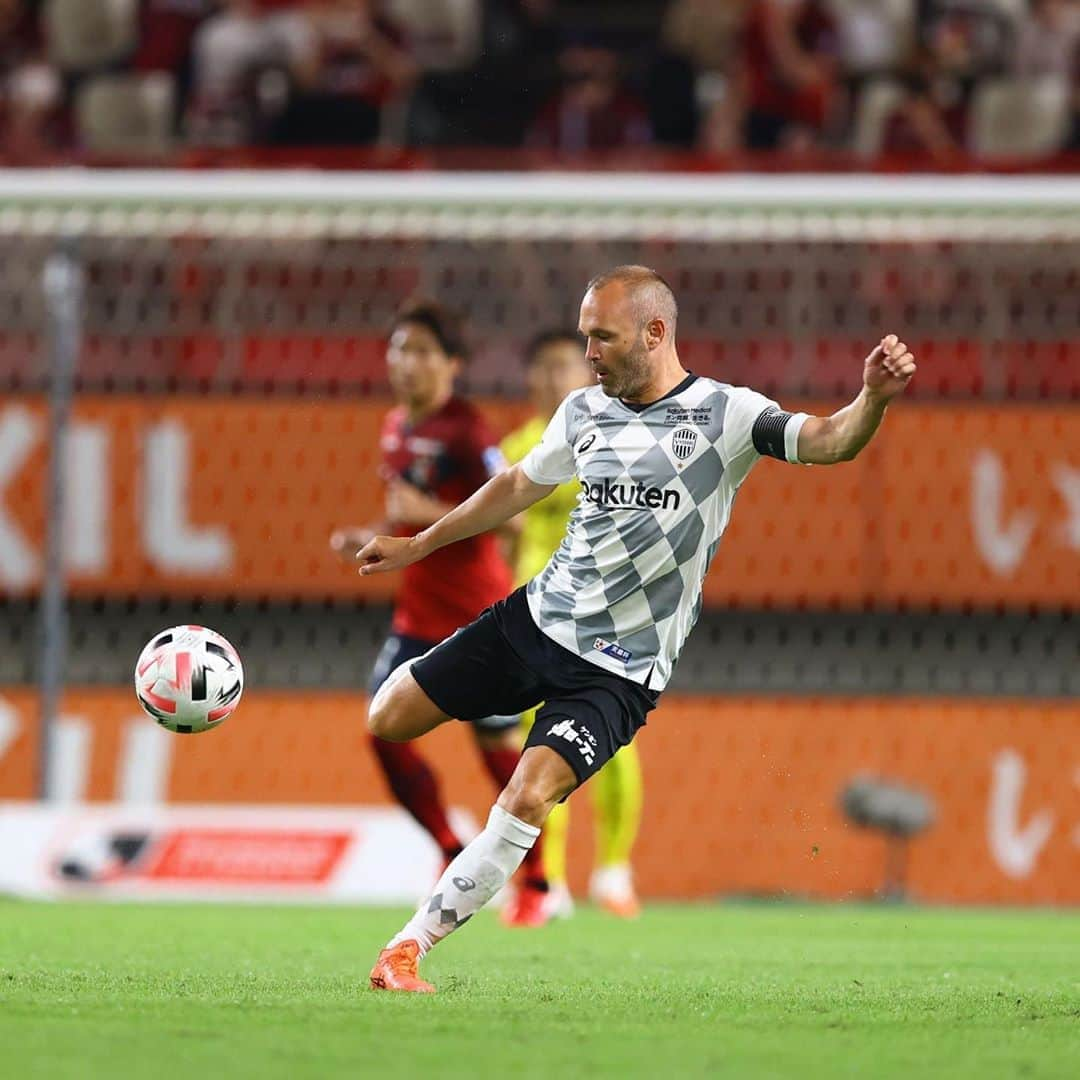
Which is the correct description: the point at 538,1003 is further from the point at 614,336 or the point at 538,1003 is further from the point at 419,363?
the point at 419,363

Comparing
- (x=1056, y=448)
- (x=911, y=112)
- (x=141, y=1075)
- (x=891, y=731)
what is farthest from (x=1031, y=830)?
(x=141, y=1075)

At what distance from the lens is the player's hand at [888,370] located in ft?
17.1

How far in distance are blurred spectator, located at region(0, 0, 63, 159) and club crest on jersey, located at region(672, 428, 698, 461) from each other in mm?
9519

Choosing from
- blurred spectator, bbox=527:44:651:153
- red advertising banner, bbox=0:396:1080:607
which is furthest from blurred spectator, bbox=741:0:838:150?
red advertising banner, bbox=0:396:1080:607

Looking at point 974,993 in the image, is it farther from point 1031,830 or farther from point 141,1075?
point 1031,830

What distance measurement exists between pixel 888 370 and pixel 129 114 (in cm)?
1031

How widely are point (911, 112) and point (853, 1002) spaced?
31.0ft

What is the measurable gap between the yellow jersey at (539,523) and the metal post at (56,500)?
121 inches

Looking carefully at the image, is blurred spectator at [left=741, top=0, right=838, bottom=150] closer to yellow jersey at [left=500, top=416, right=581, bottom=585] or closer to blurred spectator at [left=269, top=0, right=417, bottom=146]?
blurred spectator at [left=269, top=0, right=417, bottom=146]

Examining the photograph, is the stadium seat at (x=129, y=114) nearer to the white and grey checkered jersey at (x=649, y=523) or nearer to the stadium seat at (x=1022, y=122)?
the stadium seat at (x=1022, y=122)

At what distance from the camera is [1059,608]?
37.8 ft

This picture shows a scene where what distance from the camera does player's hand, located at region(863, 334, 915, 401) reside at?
5.22 metres

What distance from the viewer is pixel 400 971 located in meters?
5.41

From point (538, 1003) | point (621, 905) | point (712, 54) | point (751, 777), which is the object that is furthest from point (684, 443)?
point (712, 54)
